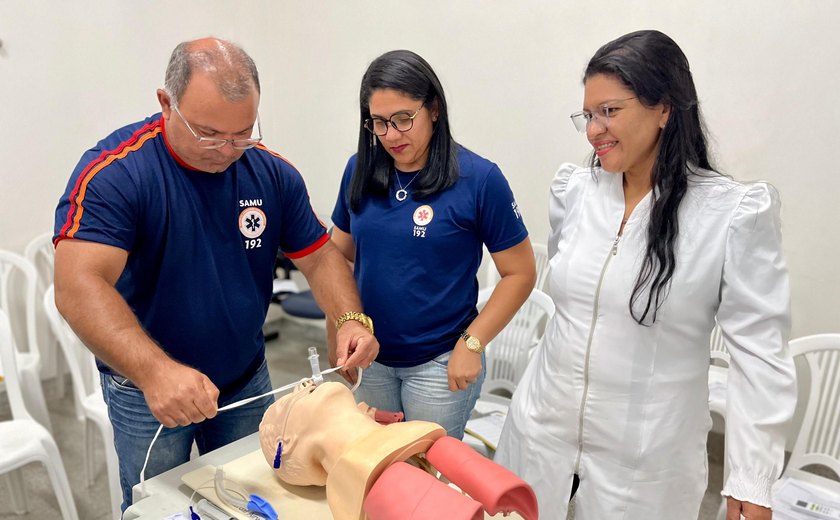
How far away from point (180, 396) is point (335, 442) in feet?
0.95

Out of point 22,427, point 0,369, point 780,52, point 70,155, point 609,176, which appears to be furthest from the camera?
point 70,155

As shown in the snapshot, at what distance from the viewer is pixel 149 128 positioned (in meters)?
1.36

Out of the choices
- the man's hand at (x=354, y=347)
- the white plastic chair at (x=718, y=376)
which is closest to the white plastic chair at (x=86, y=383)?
the man's hand at (x=354, y=347)

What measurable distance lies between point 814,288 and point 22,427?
3.29 m

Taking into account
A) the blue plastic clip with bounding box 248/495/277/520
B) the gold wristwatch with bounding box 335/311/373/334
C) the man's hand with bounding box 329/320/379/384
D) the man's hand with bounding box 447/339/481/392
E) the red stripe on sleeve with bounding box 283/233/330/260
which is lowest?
the blue plastic clip with bounding box 248/495/277/520

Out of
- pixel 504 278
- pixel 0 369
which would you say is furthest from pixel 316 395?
pixel 0 369

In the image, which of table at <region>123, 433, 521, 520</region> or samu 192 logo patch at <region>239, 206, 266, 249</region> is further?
samu 192 logo patch at <region>239, 206, 266, 249</region>

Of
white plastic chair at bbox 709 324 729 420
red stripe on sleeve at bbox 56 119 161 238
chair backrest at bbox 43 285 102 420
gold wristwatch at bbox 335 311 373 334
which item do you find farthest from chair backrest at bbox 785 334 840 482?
chair backrest at bbox 43 285 102 420

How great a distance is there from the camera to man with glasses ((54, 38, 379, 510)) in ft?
3.82

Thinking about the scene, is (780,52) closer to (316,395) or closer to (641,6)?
(641,6)

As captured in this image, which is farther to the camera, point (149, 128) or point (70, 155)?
point (70, 155)

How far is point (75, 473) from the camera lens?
9.05 ft

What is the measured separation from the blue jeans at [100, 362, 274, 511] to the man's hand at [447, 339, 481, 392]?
504 millimetres

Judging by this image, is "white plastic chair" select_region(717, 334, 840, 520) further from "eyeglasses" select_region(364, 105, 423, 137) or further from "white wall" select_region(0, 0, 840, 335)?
"eyeglasses" select_region(364, 105, 423, 137)
